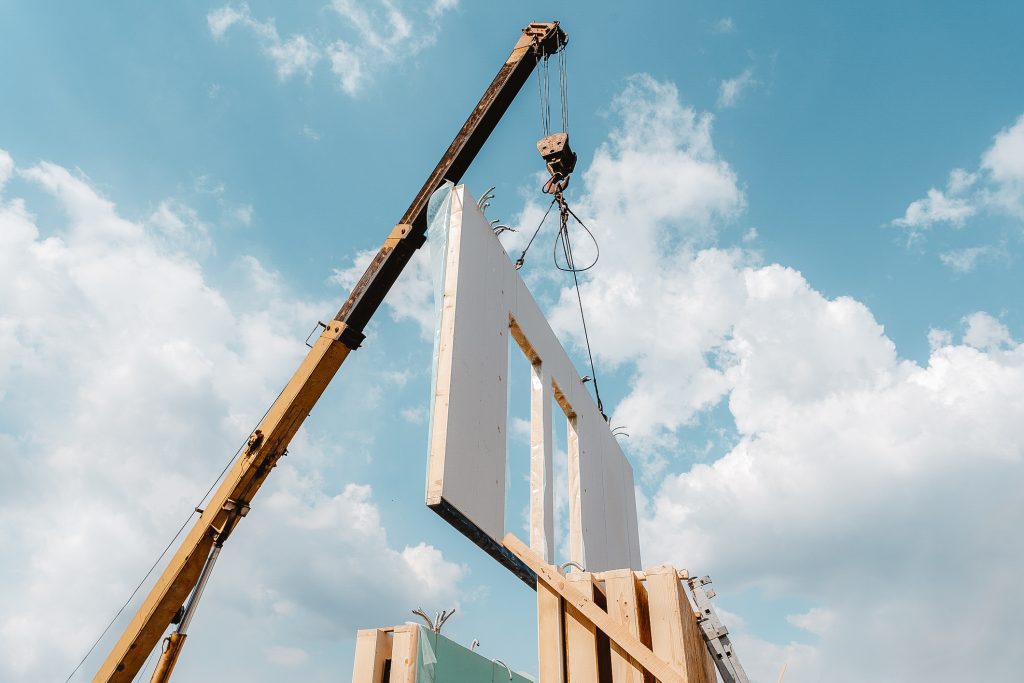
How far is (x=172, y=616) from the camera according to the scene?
26.3 ft

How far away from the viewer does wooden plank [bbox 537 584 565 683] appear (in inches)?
131

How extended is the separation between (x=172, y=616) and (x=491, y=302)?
5408 mm

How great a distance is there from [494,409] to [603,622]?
3.16m

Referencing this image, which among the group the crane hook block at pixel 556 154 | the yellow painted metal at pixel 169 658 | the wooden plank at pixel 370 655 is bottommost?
the wooden plank at pixel 370 655

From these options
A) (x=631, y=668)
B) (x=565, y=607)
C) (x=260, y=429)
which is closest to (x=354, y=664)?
(x=565, y=607)

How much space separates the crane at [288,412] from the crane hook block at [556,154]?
0.06ft

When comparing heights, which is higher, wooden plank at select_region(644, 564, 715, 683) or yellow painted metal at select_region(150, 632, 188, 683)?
yellow painted metal at select_region(150, 632, 188, 683)

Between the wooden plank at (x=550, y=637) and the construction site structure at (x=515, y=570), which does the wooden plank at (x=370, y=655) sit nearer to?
the construction site structure at (x=515, y=570)

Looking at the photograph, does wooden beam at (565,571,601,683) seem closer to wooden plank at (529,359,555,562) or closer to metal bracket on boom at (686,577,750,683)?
metal bracket on boom at (686,577,750,683)

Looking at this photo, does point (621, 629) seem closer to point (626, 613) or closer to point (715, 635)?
point (626, 613)

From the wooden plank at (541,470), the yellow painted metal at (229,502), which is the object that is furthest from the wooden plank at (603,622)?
the yellow painted metal at (229,502)

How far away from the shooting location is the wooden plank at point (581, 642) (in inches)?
129

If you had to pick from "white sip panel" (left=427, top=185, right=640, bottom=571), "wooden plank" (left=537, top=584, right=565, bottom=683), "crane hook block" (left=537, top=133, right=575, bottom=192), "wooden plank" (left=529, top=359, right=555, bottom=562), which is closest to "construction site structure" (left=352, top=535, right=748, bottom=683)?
"wooden plank" (left=537, top=584, right=565, bottom=683)

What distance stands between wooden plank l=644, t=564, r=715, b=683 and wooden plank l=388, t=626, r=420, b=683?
231 centimetres
